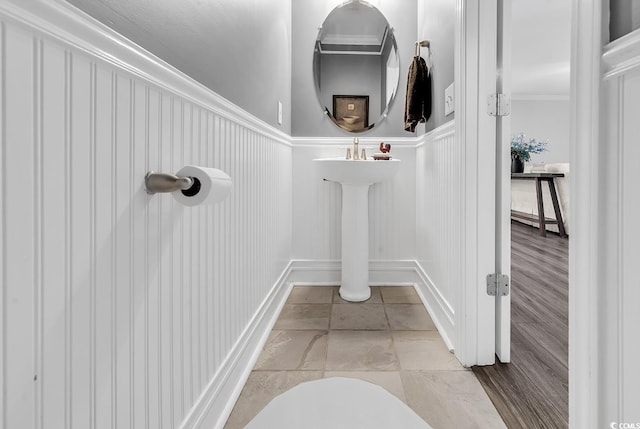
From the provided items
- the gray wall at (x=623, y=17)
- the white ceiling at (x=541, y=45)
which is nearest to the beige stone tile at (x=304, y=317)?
the gray wall at (x=623, y=17)

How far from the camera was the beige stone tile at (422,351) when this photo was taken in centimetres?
137

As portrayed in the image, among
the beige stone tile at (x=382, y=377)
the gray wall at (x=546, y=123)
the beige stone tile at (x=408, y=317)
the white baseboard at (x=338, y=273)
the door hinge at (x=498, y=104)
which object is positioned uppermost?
the gray wall at (x=546, y=123)

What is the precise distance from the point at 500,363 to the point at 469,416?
0.38 metres

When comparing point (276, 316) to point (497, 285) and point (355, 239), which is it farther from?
point (497, 285)

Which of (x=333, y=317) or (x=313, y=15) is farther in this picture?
(x=313, y=15)

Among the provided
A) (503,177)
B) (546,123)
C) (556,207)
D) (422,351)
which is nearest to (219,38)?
(503,177)

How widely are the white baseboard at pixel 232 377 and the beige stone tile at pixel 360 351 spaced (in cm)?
30

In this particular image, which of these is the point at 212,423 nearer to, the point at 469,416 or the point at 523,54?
the point at 469,416

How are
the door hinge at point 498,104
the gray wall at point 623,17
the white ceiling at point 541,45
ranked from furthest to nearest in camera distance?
the white ceiling at point 541,45
the door hinge at point 498,104
the gray wall at point 623,17

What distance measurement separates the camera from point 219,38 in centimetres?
106

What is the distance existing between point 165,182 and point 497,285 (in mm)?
1243

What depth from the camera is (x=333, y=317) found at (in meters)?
1.84

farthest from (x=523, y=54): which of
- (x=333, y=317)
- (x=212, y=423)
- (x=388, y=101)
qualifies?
(x=212, y=423)

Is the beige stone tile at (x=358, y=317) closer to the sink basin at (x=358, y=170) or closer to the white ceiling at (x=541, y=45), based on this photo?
the sink basin at (x=358, y=170)
